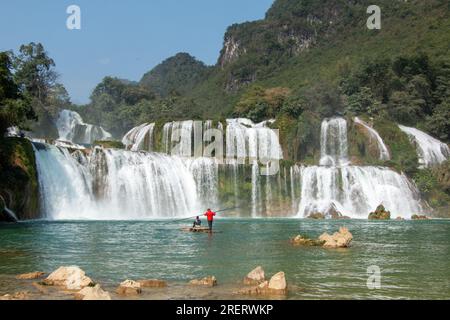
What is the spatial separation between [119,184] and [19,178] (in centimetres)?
931

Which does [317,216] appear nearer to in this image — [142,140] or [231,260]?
[142,140]

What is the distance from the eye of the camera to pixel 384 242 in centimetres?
2167

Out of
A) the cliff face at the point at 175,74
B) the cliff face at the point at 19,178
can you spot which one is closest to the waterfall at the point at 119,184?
the cliff face at the point at 19,178

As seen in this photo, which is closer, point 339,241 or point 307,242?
point 339,241

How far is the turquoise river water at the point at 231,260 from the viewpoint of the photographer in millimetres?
11586

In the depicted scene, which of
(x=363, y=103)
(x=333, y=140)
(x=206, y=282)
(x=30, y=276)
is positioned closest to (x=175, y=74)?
(x=363, y=103)

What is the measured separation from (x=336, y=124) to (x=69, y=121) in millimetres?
32913

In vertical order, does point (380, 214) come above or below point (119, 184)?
below

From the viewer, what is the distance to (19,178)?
1222 inches

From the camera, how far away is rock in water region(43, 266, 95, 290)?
11.2m

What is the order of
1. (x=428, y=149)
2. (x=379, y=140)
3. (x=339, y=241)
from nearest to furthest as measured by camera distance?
1. (x=339, y=241)
2. (x=428, y=149)
3. (x=379, y=140)

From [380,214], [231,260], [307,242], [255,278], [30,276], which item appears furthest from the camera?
[380,214]

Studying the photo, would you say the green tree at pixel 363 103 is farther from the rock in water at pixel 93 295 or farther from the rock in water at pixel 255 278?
the rock in water at pixel 93 295

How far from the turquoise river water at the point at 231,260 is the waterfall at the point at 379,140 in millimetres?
27714
